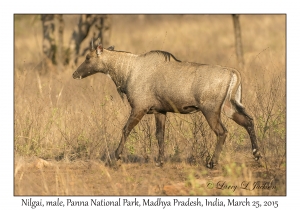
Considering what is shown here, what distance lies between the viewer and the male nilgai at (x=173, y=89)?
368 inches

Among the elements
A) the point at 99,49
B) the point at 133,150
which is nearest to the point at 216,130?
the point at 133,150

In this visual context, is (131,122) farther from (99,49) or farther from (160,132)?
(99,49)

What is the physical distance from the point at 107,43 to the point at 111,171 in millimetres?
12464

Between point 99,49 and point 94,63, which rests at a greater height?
point 99,49

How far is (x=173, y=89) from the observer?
9.59m

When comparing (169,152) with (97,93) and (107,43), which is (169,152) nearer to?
(97,93)

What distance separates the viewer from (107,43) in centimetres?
2173

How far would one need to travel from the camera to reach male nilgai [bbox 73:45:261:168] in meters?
9.34

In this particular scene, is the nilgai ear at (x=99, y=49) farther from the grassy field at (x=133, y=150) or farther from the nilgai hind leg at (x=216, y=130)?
the nilgai hind leg at (x=216, y=130)

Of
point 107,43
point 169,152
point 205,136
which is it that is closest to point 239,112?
point 205,136

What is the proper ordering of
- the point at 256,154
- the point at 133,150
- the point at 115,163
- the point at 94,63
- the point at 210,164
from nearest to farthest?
the point at 210,164 < the point at 256,154 < the point at 115,163 < the point at 133,150 < the point at 94,63

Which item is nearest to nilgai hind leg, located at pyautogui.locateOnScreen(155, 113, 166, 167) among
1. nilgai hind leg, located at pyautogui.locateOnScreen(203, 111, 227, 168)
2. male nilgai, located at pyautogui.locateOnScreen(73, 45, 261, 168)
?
male nilgai, located at pyautogui.locateOnScreen(73, 45, 261, 168)

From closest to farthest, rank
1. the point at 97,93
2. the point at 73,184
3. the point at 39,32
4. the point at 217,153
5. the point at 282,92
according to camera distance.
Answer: the point at 73,184 → the point at 217,153 → the point at 282,92 → the point at 97,93 → the point at 39,32

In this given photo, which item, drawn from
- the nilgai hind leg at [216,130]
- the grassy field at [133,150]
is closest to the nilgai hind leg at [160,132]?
the grassy field at [133,150]
